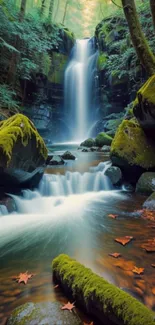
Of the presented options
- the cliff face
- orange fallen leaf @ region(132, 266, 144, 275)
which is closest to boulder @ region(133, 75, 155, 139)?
orange fallen leaf @ region(132, 266, 144, 275)

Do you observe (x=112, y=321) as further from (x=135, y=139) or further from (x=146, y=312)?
(x=135, y=139)

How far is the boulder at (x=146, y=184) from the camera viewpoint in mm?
5708

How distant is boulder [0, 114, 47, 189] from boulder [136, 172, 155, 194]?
2674mm

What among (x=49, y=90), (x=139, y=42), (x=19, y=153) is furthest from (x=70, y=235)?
(x=49, y=90)

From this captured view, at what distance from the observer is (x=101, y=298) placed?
5.47 feet

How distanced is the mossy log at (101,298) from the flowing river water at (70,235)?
15cm

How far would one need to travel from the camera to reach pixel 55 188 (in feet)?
21.3

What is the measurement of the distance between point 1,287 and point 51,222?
2.16 m

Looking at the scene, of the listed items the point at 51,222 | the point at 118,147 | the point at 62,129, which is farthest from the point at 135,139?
the point at 62,129

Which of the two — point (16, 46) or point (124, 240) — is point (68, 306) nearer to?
point (124, 240)

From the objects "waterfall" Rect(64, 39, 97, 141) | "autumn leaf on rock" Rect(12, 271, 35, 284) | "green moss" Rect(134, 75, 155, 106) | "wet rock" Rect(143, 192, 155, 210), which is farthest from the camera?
"waterfall" Rect(64, 39, 97, 141)

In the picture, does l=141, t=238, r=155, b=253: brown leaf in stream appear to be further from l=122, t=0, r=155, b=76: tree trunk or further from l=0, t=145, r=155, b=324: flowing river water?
l=122, t=0, r=155, b=76: tree trunk

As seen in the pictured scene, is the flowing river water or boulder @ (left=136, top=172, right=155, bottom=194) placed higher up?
boulder @ (left=136, top=172, right=155, bottom=194)

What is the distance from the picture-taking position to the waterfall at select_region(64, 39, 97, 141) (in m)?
19.8
